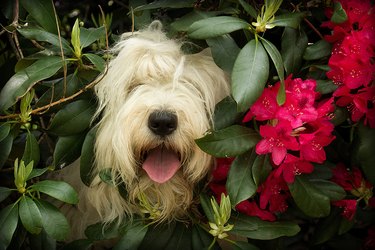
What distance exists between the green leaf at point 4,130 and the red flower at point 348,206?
1263mm

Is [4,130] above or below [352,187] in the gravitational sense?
above

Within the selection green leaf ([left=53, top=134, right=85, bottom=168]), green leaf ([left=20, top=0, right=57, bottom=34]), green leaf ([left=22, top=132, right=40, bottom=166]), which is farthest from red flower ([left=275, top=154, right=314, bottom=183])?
green leaf ([left=20, top=0, right=57, bottom=34])

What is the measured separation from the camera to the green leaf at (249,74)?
5.66ft

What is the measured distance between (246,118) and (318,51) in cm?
37

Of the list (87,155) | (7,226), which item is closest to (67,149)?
(87,155)

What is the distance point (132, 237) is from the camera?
210 centimetres

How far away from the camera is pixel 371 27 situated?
1902 millimetres

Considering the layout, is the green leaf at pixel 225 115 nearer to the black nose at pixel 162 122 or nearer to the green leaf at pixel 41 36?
the black nose at pixel 162 122

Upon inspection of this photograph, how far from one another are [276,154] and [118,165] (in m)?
0.60

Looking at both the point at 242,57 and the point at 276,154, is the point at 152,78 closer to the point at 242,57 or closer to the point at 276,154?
the point at 242,57

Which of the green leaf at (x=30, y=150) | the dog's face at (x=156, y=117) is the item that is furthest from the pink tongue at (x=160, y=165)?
the green leaf at (x=30, y=150)

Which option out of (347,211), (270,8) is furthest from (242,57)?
(347,211)

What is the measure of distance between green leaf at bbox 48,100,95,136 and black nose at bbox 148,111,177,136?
13.0 inches

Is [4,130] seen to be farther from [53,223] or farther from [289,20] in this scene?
[289,20]
